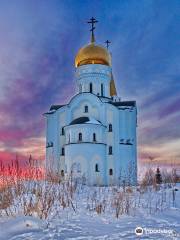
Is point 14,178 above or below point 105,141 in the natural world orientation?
below

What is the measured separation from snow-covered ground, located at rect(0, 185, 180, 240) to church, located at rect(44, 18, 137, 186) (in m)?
21.6

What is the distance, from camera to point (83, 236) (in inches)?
190

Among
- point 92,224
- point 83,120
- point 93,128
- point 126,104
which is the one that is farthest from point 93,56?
point 92,224

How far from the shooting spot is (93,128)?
30.7 meters

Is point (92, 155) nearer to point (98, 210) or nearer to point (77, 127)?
point (77, 127)

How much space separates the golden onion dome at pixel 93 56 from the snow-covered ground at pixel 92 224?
28593 mm

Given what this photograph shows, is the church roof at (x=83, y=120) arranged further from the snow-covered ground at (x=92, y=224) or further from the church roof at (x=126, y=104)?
the snow-covered ground at (x=92, y=224)

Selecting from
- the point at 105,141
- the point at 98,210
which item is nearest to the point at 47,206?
the point at 98,210

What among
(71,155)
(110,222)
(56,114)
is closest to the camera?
(110,222)

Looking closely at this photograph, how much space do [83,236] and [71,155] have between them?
82.3 ft

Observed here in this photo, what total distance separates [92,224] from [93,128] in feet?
82.2

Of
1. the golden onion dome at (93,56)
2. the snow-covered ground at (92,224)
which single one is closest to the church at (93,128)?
the golden onion dome at (93,56)

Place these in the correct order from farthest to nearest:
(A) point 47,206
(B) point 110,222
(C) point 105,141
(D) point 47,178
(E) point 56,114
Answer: (E) point 56,114 < (C) point 105,141 < (D) point 47,178 < (A) point 47,206 < (B) point 110,222

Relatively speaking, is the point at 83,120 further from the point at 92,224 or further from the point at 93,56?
the point at 92,224
